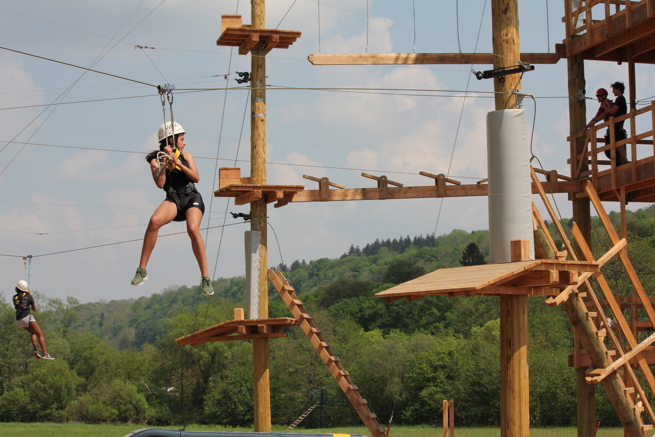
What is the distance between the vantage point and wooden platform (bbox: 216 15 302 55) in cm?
1586

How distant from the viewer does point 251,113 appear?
16422 millimetres

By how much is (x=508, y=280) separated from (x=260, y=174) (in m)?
7.22

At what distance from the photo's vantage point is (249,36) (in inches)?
627

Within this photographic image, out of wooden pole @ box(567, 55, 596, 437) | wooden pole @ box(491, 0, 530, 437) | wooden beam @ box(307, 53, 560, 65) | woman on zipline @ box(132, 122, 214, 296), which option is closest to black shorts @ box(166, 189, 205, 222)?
woman on zipline @ box(132, 122, 214, 296)

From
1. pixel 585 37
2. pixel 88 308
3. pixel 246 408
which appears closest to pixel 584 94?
pixel 585 37

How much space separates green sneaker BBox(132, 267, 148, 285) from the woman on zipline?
0.06 feet

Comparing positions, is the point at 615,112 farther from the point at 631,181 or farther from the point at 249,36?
the point at 249,36

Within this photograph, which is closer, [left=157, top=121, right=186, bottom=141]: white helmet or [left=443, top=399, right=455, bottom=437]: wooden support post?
[left=157, top=121, right=186, bottom=141]: white helmet

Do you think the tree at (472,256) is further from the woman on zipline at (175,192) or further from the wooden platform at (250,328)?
the woman on zipline at (175,192)

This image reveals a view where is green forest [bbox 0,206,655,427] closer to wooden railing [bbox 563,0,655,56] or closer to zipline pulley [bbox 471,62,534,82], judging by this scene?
wooden railing [bbox 563,0,655,56]

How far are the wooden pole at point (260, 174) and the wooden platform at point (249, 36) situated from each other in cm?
24

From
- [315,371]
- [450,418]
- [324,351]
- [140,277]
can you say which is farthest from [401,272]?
[140,277]

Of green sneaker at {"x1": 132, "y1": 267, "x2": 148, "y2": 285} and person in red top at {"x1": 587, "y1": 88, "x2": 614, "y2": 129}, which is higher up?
person in red top at {"x1": 587, "y1": 88, "x2": 614, "y2": 129}

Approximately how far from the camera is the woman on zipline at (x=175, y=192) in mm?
10148
